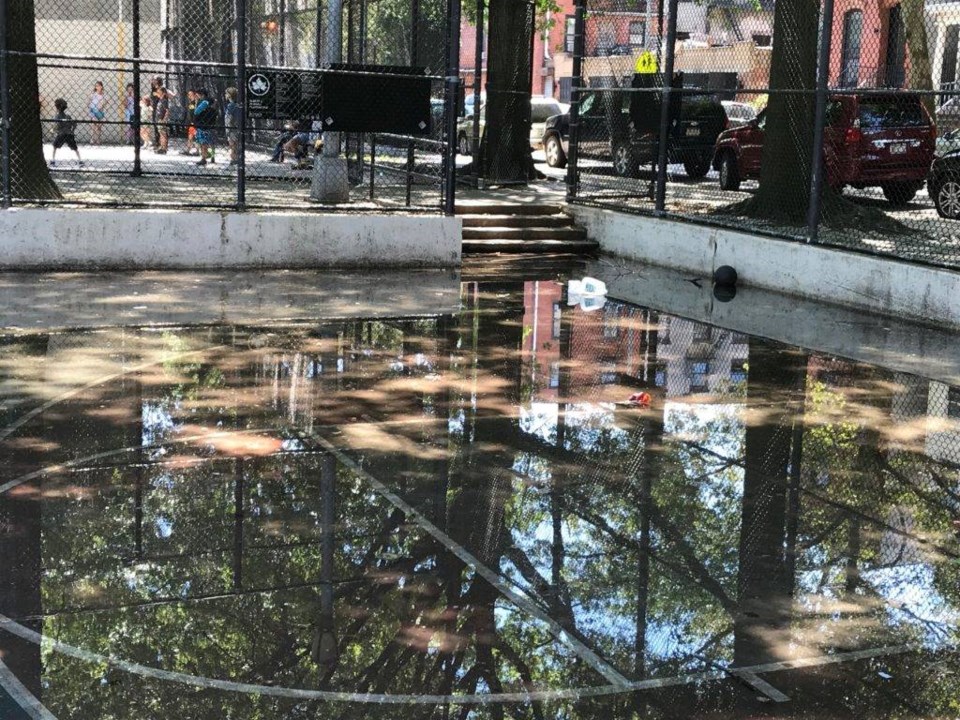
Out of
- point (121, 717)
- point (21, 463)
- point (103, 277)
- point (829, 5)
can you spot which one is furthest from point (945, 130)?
point (121, 717)

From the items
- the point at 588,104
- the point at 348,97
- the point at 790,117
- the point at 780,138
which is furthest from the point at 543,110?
the point at 348,97

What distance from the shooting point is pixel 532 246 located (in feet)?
57.4

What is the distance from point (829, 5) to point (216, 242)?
6.92 m

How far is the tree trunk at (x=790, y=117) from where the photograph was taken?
1756 cm

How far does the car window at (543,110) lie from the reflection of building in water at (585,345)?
859 inches

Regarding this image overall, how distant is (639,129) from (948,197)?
5143 millimetres

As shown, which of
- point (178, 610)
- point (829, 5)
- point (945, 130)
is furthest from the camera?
point (945, 130)

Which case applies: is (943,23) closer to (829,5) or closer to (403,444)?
(829,5)

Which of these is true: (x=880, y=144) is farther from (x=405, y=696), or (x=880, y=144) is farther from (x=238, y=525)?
(x=405, y=696)

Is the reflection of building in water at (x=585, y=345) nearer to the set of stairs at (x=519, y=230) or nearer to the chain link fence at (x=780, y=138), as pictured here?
the chain link fence at (x=780, y=138)

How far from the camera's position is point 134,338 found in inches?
438

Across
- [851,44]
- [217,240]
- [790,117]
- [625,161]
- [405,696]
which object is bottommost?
[405,696]

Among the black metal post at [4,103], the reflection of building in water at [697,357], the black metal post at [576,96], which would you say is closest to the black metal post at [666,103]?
the black metal post at [576,96]

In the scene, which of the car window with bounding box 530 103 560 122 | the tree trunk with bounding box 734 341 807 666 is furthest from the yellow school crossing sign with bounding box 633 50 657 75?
the car window with bounding box 530 103 560 122
